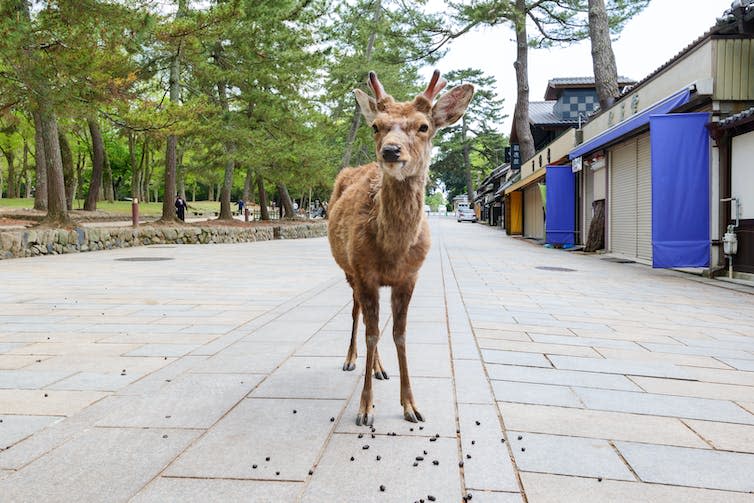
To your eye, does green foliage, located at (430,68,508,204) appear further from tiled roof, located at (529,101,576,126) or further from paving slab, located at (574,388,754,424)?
paving slab, located at (574,388,754,424)

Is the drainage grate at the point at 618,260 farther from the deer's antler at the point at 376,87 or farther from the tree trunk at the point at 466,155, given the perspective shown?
the tree trunk at the point at 466,155

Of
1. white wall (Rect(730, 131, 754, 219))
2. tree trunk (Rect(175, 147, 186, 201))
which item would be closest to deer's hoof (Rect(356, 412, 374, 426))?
white wall (Rect(730, 131, 754, 219))

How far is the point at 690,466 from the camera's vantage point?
2.56 m

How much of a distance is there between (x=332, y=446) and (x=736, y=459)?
206cm

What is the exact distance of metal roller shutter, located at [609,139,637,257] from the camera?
49.2ft

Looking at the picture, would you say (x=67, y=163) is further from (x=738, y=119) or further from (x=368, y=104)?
(x=368, y=104)

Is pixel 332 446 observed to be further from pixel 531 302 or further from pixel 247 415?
pixel 531 302

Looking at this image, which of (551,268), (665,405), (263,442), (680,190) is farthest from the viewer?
(551,268)

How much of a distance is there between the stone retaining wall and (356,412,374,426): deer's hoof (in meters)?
14.1

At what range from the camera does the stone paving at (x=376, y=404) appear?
2383 mm

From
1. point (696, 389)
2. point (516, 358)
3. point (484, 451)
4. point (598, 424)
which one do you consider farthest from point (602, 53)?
point (484, 451)

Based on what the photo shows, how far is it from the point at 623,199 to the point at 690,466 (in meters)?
14.6

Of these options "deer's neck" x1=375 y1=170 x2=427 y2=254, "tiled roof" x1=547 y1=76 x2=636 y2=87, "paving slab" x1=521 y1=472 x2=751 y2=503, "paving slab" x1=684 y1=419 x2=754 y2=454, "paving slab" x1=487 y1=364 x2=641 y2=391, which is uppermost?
"tiled roof" x1=547 y1=76 x2=636 y2=87

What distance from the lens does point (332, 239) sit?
4129 millimetres
